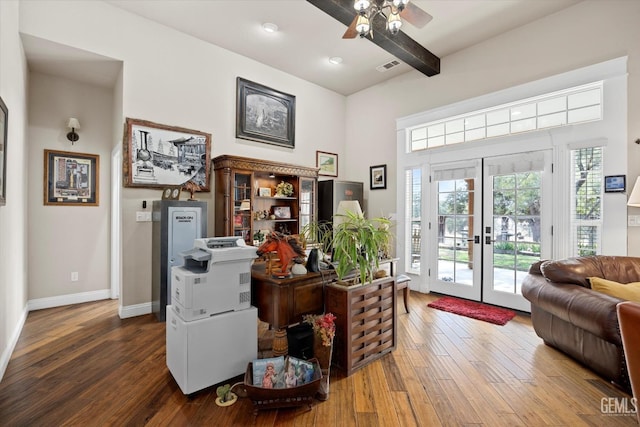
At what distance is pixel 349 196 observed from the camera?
520 centimetres

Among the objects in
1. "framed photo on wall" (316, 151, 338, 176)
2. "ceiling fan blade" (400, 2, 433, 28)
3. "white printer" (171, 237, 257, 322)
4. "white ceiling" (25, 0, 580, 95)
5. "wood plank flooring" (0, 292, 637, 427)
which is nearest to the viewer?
"wood plank flooring" (0, 292, 637, 427)

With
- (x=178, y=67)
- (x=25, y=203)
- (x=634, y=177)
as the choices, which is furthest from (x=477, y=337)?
(x=25, y=203)

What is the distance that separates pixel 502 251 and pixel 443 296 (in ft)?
3.51

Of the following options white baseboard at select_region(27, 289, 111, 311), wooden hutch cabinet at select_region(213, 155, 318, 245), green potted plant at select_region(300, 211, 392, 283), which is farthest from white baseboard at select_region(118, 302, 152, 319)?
green potted plant at select_region(300, 211, 392, 283)

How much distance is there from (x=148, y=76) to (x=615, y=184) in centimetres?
527

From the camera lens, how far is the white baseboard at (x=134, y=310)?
136 inches

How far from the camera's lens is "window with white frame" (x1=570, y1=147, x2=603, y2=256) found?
320 cm

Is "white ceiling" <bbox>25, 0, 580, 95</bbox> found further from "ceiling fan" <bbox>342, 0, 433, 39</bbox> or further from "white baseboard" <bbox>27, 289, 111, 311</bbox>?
"white baseboard" <bbox>27, 289, 111, 311</bbox>

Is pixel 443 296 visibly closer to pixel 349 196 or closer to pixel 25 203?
pixel 349 196

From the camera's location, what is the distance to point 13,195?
2.76 m

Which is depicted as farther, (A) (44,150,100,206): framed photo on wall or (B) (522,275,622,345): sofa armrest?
(A) (44,150,100,206): framed photo on wall

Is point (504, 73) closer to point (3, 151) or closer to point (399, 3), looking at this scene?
point (399, 3)

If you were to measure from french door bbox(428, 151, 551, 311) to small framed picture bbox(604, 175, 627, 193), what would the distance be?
504 millimetres

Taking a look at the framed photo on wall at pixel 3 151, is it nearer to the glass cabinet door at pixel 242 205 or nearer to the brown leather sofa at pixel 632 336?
the glass cabinet door at pixel 242 205
